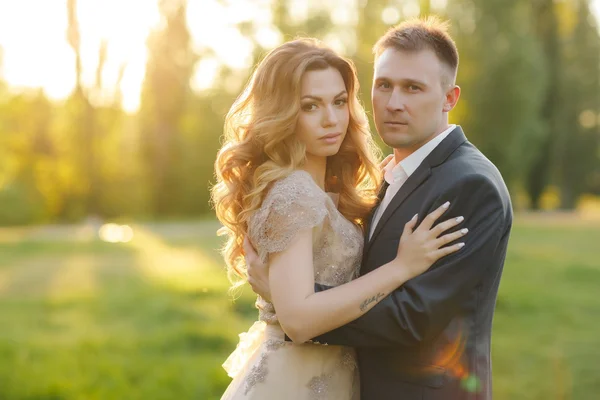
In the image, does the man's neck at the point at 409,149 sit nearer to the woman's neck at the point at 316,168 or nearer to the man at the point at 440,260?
the man at the point at 440,260

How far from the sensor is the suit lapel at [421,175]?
2.98 meters

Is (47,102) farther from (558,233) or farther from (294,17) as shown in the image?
(558,233)

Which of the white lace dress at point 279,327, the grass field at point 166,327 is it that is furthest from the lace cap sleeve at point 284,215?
the grass field at point 166,327

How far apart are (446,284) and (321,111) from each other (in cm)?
92

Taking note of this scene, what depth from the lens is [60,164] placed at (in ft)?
103

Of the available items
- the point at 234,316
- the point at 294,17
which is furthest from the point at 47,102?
the point at 234,316

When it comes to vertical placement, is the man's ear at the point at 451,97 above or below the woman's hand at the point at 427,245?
above

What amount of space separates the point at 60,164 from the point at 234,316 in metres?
23.7

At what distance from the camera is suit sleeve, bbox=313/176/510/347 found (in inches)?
108

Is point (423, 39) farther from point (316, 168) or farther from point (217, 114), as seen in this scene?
point (217, 114)

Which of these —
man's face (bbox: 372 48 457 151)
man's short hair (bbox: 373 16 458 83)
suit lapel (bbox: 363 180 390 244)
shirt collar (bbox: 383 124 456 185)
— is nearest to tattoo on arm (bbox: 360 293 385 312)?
suit lapel (bbox: 363 180 390 244)

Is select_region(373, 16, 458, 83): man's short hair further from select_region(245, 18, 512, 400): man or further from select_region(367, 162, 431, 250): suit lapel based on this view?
select_region(367, 162, 431, 250): suit lapel

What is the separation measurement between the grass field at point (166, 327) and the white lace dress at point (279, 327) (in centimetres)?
304

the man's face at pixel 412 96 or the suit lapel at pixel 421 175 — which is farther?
the man's face at pixel 412 96
